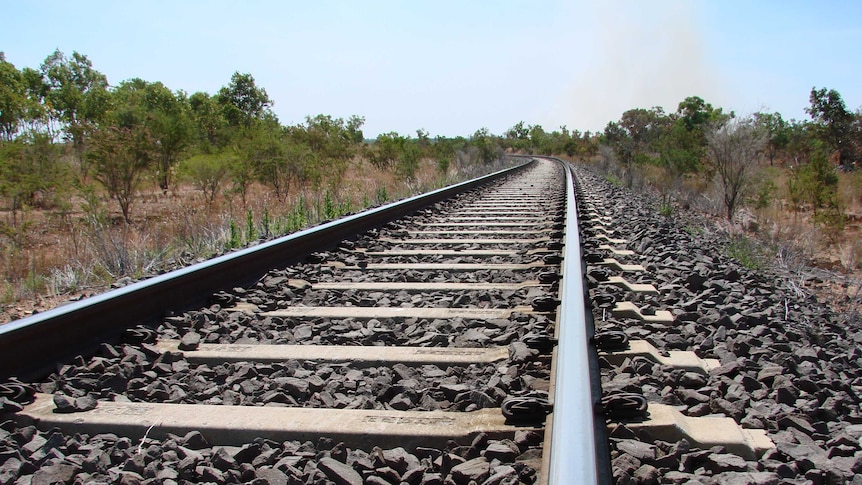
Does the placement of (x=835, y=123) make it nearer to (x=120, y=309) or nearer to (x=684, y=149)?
(x=684, y=149)

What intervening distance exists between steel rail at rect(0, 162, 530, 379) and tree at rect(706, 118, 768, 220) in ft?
41.2

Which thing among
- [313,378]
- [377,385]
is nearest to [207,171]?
Result: [313,378]

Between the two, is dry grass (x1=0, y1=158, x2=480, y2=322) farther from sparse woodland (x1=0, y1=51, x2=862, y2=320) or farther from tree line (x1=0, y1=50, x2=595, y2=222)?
tree line (x1=0, y1=50, x2=595, y2=222)

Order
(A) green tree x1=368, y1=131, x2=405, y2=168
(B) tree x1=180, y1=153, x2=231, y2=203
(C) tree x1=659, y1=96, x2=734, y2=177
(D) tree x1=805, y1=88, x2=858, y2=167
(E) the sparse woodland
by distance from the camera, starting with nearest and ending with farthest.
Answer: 1. (E) the sparse woodland
2. (B) tree x1=180, y1=153, x2=231, y2=203
3. (C) tree x1=659, y1=96, x2=734, y2=177
4. (A) green tree x1=368, y1=131, x2=405, y2=168
5. (D) tree x1=805, y1=88, x2=858, y2=167

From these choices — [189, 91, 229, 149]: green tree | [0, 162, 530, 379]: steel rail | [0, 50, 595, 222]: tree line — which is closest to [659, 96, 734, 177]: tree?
[0, 50, 595, 222]: tree line

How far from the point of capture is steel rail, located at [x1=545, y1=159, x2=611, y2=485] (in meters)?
1.45

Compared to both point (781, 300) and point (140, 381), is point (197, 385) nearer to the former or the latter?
point (140, 381)

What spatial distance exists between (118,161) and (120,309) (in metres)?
11.8

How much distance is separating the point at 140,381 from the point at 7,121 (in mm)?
22881

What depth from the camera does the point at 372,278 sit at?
4.68m

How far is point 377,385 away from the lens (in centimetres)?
254

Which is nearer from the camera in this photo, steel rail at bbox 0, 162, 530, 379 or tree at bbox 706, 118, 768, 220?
steel rail at bbox 0, 162, 530, 379

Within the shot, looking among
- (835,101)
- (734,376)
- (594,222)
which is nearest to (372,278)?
(734,376)

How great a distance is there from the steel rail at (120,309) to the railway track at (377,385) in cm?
1
